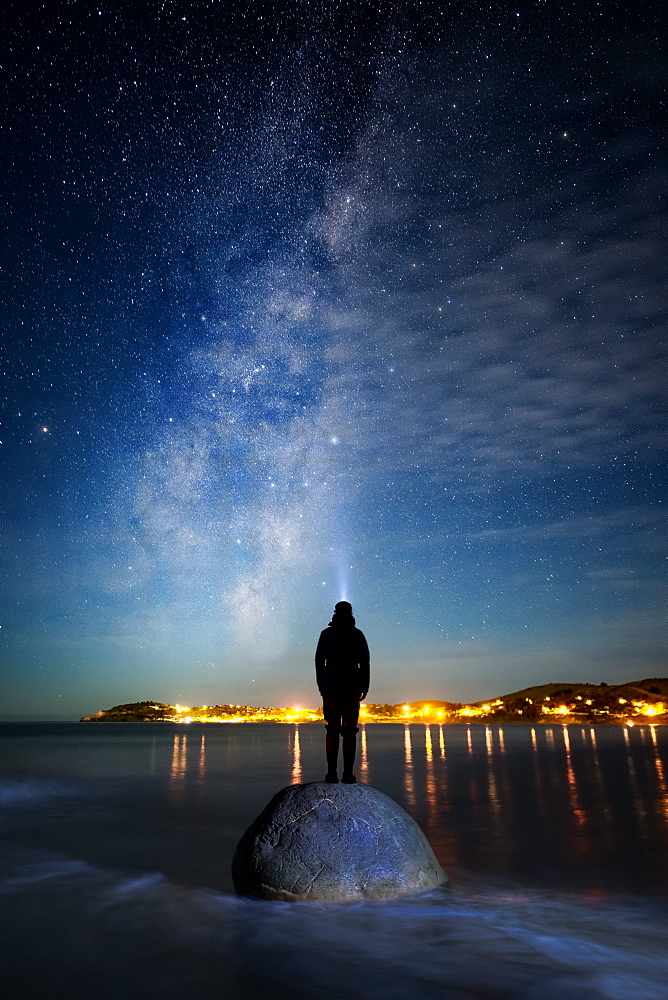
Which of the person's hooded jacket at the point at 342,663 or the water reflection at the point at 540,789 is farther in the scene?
the water reflection at the point at 540,789

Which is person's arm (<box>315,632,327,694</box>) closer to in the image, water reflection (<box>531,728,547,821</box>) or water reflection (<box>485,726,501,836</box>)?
water reflection (<box>485,726,501,836</box>)

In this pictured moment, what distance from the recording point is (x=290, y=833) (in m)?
9.23

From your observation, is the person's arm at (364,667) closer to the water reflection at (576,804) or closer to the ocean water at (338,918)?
the ocean water at (338,918)

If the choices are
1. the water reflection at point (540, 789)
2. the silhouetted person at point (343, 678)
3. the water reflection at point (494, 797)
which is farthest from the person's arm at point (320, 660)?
the water reflection at point (540, 789)

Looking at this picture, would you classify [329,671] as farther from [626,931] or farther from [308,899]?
[626,931]

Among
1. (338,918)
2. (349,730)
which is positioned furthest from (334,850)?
(349,730)

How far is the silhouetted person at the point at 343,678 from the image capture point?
1030 centimetres

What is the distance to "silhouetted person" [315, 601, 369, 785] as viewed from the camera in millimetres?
10297

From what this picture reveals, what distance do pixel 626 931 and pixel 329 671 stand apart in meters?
5.29

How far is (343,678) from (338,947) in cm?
351

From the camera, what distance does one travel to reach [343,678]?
1030 centimetres

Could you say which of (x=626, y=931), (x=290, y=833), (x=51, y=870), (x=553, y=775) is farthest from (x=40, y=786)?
(x=626, y=931)

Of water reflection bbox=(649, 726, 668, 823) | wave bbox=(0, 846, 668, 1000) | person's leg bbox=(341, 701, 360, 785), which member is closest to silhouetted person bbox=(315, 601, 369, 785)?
person's leg bbox=(341, 701, 360, 785)

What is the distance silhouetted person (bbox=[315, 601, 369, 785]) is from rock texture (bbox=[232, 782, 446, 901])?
790 millimetres
